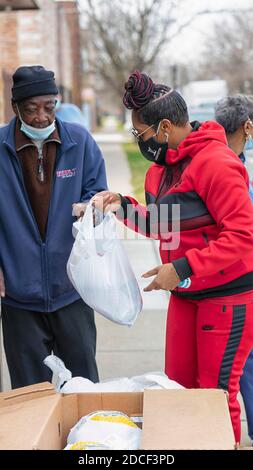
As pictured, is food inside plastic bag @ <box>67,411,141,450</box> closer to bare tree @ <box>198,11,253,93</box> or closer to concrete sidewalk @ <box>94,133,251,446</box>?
concrete sidewalk @ <box>94,133,251,446</box>

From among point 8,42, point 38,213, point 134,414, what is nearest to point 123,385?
point 134,414

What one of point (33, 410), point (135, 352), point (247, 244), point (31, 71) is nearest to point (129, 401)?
point (33, 410)

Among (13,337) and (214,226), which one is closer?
(214,226)

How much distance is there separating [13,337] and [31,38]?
20065 millimetres

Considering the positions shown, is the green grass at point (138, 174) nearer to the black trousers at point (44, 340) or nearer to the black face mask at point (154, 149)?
the black trousers at point (44, 340)

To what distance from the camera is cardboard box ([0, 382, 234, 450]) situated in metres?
1.92

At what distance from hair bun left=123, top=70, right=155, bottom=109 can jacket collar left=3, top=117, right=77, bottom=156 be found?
54cm

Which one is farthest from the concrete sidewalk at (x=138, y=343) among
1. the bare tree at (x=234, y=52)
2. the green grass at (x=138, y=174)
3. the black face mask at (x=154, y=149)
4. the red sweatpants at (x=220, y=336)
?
the bare tree at (x=234, y=52)

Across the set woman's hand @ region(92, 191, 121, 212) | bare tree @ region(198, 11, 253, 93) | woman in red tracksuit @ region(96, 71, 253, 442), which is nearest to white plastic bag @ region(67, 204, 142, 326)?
woman's hand @ region(92, 191, 121, 212)

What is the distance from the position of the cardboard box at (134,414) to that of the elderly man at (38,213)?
915 mm

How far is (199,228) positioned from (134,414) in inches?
30.3

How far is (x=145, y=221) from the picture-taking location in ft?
9.70

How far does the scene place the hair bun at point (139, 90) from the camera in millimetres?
2672

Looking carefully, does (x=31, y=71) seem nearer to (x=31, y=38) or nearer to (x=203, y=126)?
(x=203, y=126)
